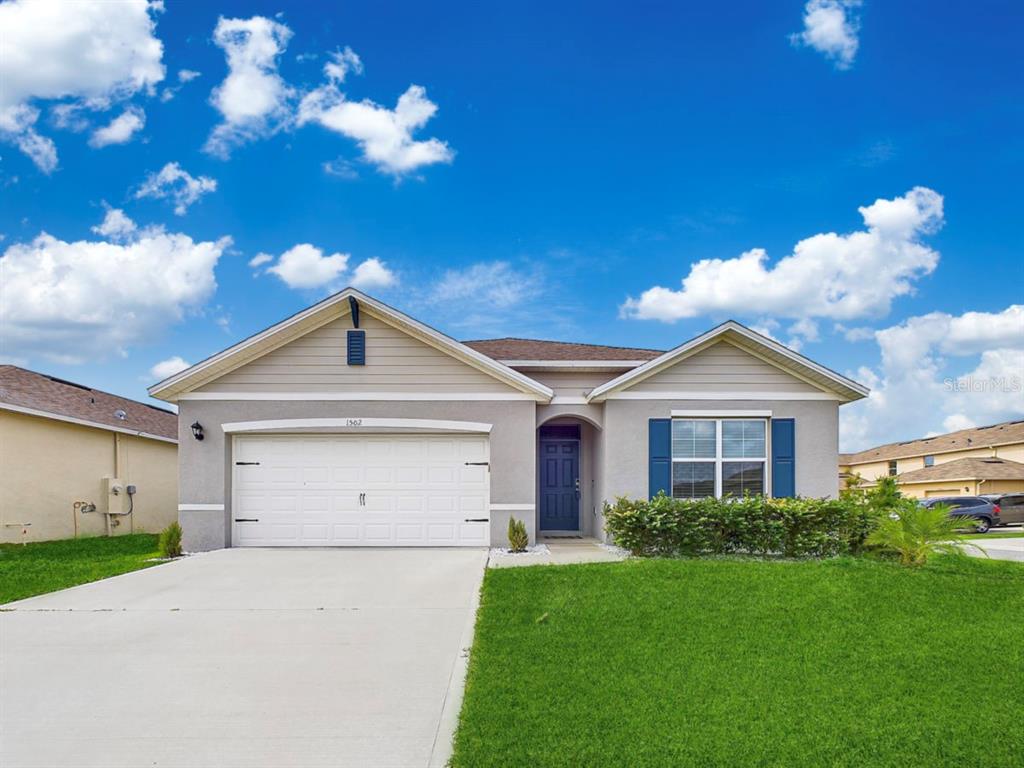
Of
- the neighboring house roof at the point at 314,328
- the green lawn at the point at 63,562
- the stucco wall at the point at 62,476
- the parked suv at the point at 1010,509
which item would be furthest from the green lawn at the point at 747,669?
the parked suv at the point at 1010,509

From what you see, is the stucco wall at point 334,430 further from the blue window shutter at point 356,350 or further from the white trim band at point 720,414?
the white trim band at point 720,414

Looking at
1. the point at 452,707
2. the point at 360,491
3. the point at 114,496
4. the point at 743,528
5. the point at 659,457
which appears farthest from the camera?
the point at 114,496

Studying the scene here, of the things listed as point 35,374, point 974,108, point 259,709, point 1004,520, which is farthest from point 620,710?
point 1004,520

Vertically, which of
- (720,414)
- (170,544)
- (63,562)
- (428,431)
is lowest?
(63,562)

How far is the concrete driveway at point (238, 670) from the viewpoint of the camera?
16.0 ft

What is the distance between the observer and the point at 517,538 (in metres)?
12.8

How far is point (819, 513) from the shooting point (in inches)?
452

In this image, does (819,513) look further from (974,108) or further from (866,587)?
(974,108)

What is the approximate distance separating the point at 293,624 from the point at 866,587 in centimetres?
667

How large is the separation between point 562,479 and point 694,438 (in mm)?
3156

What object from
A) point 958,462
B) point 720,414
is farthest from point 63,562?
point 958,462

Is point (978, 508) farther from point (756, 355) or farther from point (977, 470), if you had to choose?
point (756, 355)

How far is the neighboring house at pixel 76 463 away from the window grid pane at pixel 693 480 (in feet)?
49.1

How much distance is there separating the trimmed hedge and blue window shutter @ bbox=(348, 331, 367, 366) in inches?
221
